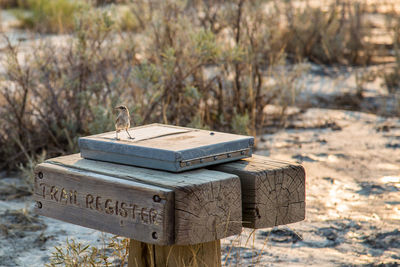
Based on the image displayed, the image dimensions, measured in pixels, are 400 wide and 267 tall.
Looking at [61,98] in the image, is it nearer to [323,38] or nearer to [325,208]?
[325,208]

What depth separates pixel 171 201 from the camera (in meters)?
2.03

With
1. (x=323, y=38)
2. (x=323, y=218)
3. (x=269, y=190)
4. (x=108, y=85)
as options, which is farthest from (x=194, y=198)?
(x=323, y=38)

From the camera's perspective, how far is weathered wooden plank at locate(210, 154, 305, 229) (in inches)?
88.4

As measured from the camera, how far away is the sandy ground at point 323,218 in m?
3.73

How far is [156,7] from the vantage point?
21.6 feet

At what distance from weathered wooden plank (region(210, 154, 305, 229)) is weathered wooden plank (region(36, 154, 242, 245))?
0.27ft

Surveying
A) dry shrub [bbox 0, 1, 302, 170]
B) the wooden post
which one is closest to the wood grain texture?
the wooden post

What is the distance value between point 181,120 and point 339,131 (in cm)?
169

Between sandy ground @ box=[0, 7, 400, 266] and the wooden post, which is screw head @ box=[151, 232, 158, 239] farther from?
sandy ground @ box=[0, 7, 400, 266]

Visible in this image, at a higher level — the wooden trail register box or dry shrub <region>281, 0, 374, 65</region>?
dry shrub <region>281, 0, 374, 65</region>

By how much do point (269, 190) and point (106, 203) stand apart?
0.57 meters

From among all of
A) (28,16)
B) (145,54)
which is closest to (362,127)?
(145,54)

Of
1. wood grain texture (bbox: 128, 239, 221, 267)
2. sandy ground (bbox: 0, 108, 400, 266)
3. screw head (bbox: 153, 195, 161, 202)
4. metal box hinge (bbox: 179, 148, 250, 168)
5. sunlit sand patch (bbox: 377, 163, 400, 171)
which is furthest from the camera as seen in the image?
sunlit sand patch (bbox: 377, 163, 400, 171)

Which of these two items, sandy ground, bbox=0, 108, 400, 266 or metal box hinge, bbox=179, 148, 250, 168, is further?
sandy ground, bbox=0, 108, 400, 266
